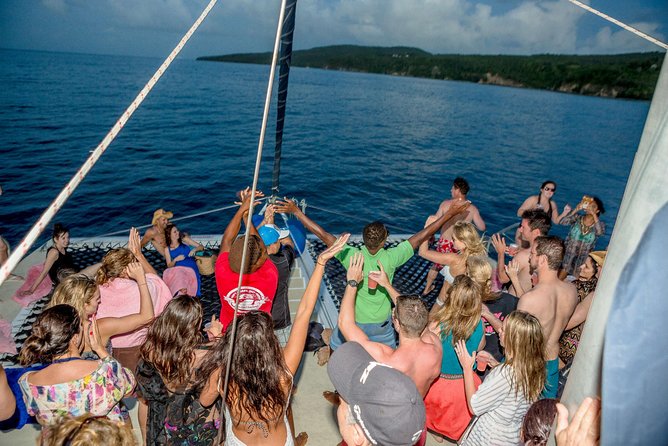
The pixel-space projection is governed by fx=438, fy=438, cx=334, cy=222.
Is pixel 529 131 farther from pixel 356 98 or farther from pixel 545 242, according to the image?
pixel 545 242

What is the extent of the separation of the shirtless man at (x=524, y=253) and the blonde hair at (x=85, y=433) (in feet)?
11.1

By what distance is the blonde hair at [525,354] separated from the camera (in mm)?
2545

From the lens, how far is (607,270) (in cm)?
79

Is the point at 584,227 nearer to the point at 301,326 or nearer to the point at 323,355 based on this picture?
the point at 323,355

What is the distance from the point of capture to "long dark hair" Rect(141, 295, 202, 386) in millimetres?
2246

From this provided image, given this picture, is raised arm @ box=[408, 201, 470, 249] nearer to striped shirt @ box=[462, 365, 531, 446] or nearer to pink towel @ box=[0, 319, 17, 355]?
striped shirt @ box=[462, 365, 531, 446]

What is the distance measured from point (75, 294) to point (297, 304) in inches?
104

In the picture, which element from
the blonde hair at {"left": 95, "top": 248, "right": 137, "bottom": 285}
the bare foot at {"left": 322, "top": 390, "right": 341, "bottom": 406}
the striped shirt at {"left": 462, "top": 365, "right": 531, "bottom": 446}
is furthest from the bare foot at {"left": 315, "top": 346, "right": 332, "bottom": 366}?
the blonde hair at {"left": 95, "top": 248, "right": 137, "bottom": 285}

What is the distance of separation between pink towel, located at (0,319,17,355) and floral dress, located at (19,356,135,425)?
2064mm

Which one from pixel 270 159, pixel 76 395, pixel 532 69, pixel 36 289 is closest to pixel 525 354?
pixel 76 395

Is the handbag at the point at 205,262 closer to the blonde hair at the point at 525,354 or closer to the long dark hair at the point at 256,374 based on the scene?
the long dark hair at the point at 256,374

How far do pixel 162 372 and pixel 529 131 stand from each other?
3993cm

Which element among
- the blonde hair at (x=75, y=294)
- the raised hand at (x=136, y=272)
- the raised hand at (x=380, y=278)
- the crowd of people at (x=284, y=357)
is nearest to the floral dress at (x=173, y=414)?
the crowd of people at (x=284, y=357)

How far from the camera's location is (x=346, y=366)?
1789 mm
